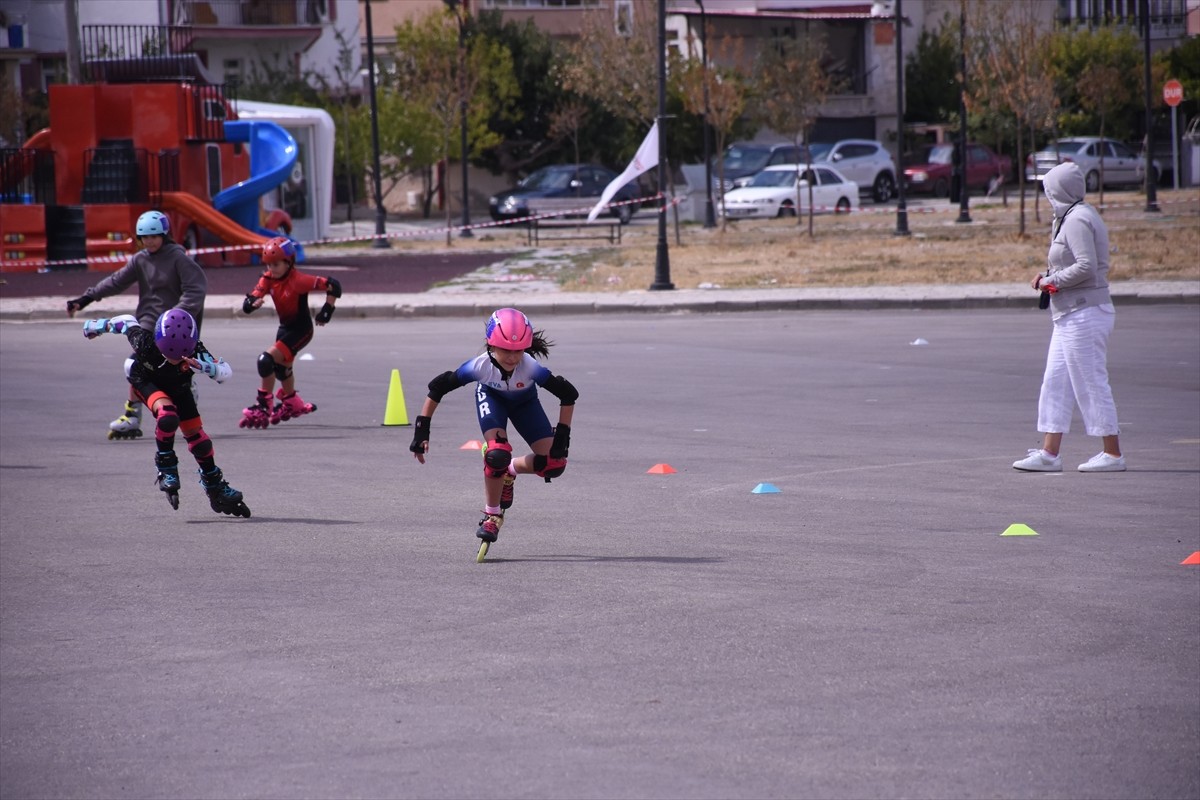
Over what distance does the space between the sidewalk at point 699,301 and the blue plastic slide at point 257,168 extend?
27.3ft

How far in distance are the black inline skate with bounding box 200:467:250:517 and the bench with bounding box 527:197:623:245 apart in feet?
85.2

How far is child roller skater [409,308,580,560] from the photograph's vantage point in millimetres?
8109

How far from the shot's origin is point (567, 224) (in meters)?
38.2

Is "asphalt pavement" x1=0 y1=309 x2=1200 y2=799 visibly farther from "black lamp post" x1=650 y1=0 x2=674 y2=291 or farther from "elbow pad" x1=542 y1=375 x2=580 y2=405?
"black lamp post" x1=650 y1=0 x2=674 y2=291

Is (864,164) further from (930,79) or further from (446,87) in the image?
(446,87)

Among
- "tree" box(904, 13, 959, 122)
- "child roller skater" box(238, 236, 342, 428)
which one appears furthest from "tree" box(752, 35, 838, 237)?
"child roller skater" box(238, 236, 342, 428)

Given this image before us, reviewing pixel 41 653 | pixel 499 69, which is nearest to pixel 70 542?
pixel 41 653

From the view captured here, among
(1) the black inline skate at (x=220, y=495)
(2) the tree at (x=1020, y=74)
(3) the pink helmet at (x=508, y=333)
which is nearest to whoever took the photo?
(3) the pink helmet at (x=508, y=333)

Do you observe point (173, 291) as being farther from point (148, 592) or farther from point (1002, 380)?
point (1002, 380)

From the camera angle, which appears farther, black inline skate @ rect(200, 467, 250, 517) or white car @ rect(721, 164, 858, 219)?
white car @ rect(721, 164, 858, 219)

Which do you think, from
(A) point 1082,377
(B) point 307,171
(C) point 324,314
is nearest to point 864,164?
(B) point 307,171

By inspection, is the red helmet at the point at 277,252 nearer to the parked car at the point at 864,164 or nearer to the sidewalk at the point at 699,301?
the sidewalk at the point at 699,301

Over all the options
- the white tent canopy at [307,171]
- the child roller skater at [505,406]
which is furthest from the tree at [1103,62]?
the child roller skater at [505,406]

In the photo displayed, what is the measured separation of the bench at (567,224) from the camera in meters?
37.1
